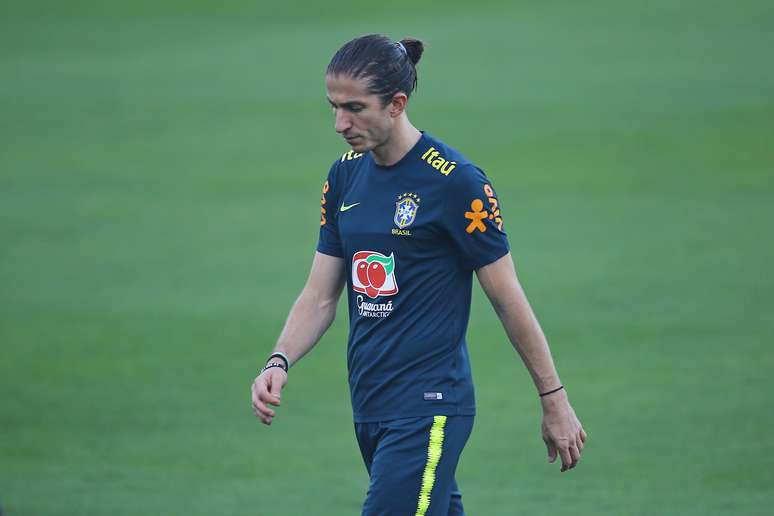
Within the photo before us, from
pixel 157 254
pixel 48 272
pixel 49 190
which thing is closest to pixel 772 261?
pixel 157 254

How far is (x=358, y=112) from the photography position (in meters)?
4.38

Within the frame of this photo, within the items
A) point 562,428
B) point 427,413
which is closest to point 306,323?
point 427,413

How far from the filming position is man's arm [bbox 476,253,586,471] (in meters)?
4.40

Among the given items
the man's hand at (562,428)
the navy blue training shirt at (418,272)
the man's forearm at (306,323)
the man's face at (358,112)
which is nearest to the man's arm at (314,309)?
the man's forearm at (306,323)

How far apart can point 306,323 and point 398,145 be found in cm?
81

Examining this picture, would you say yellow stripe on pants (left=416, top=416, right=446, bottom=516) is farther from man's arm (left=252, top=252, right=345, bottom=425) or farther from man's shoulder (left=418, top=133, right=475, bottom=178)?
man's shoulder (left=418, top=133, right=475, bottom=178)

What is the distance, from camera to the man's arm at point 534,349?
4.40m

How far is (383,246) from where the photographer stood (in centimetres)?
448

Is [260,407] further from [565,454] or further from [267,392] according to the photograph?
[565,454]

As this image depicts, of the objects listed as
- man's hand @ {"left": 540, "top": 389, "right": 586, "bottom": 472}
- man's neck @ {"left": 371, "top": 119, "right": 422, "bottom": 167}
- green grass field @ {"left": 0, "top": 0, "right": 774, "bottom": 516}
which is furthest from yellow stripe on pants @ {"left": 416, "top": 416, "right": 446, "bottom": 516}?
green grass field @ {"left": 0, "top": 0, "right": 774, "bottom": 516}

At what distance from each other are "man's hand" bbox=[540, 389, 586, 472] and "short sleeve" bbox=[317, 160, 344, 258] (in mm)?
969

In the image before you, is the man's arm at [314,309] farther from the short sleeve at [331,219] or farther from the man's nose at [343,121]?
the man's nose at [343,121]

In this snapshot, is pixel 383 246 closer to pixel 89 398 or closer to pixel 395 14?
pixel 89 398

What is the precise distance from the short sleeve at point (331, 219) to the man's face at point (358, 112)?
378mm
